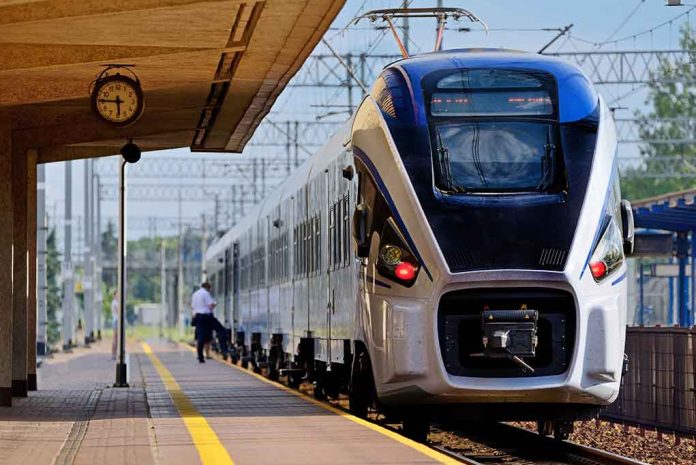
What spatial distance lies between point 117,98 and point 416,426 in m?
6.30

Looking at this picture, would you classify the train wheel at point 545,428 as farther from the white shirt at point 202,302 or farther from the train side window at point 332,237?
the white shirt at point 202,302

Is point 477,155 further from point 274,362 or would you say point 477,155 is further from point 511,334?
point 274,362

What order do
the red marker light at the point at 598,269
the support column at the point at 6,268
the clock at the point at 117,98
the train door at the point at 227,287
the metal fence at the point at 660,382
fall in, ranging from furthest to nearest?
the train door at the point at 227,287
the support column at the point at 6,268
the clock at the point at 117,98
the metal fence at the point at 660,382
the red marker light at the point at 598,269

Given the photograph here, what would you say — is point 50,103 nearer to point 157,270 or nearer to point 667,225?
point 667,225

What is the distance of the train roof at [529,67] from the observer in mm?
13750

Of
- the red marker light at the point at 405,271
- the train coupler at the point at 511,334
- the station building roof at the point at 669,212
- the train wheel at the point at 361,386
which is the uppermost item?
the station building roof at the point at 669,212

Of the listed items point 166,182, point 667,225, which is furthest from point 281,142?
point 667,225

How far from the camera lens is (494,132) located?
13594 millimetres

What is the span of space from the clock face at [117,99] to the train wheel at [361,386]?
4641mm

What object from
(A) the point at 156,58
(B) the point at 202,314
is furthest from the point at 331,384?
(B) the point at 202,314

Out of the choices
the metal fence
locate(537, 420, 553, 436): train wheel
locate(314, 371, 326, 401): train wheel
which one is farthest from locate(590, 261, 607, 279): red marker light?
locate(314, 371, 326, 401): train wheel

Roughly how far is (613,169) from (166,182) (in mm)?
67309

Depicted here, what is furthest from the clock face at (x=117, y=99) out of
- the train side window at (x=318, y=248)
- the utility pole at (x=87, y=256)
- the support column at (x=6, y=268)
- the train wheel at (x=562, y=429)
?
the utility pole at (x=87, y=256)

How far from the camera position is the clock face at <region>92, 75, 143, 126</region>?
18.3m
